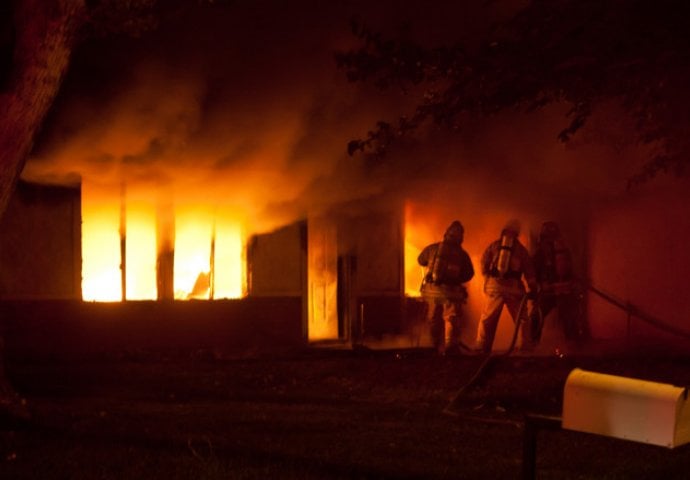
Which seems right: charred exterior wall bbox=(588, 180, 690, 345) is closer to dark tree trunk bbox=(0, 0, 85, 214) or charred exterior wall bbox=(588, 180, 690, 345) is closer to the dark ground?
the dark ground

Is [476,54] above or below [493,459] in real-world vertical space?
above

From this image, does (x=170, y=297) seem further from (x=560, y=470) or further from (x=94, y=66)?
(x=560, y=470)

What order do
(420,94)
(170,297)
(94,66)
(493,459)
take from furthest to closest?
1. (420,94)
2. (170,297)
3. (94,66)
4. (493,459)

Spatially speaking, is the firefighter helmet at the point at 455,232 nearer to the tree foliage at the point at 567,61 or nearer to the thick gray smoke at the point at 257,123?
the thick gray smoke at the point at 257,123

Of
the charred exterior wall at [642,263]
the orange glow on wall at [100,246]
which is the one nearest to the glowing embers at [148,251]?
A: the orange glow on wall at [100,246]

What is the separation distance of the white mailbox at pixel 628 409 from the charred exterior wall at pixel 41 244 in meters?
8.73

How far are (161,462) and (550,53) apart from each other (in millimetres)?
4903

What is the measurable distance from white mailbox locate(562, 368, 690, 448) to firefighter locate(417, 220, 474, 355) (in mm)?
7757

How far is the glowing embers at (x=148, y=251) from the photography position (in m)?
12.0

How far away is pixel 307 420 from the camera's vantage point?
7.93 meters

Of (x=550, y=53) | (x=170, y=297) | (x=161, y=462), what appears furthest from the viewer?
(x=170, y=297)

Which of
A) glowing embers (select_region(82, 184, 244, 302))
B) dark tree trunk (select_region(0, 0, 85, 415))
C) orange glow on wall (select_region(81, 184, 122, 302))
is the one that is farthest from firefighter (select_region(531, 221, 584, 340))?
dark tree trunk (select_region(0, 0, 85, 415))

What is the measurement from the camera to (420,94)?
→ 546 inches

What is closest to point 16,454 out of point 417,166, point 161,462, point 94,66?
point 161,462
